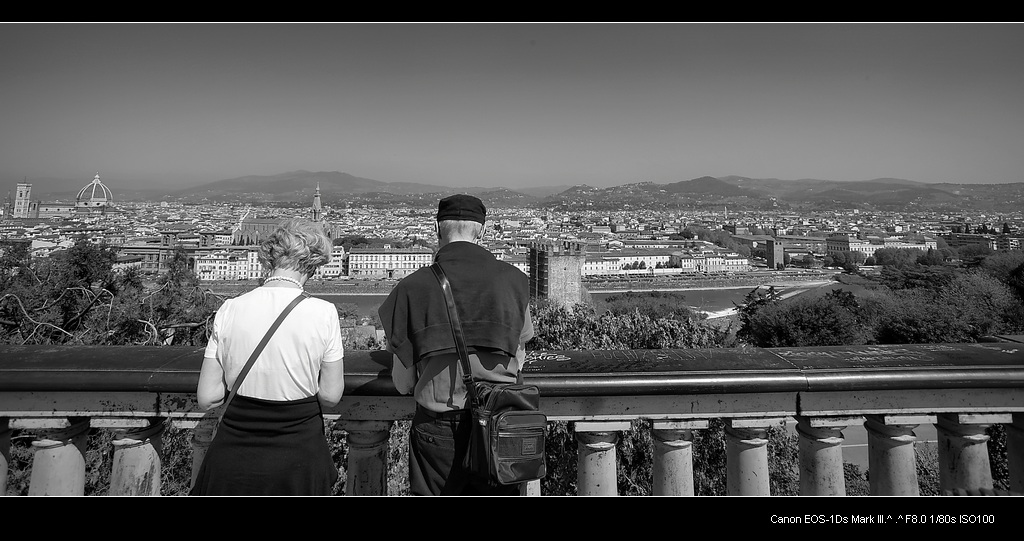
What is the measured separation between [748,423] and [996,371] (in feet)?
2.12

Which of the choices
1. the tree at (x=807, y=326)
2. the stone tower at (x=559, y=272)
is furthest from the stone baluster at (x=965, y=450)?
the stone tower at (x=559, y=272)

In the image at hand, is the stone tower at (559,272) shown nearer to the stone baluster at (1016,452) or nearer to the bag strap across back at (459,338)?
the stone baluster at (1016,452)

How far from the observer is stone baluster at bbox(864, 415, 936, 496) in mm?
1395

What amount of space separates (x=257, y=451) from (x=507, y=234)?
79.9 meters

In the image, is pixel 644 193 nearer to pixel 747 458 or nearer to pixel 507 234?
pixel 507 234

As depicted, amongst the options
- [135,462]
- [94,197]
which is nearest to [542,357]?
[135,462]

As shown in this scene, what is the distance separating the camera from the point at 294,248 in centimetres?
135

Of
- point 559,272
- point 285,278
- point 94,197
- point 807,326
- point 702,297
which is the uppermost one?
point 94,197

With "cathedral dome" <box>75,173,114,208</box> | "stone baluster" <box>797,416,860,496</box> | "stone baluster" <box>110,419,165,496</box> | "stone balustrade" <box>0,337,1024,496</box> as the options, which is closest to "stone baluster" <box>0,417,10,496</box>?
"stone balustrade" <box>0,337,1024,496</box>

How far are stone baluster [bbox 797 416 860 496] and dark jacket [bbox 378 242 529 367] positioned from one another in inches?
33.1

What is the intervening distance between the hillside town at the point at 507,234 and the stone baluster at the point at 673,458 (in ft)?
2.64

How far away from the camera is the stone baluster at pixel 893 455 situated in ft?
4.58

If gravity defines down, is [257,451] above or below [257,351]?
below

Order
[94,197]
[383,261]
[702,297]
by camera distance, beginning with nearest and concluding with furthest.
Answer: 1. [94,197]
2. [702,297]
3. [383,261]
